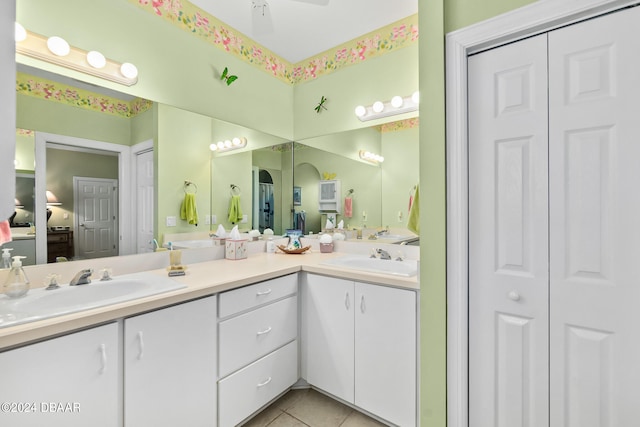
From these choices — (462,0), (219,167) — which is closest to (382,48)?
(462,0)

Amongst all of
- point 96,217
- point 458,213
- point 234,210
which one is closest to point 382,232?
point 458,213

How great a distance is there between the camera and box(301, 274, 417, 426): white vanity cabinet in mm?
1500

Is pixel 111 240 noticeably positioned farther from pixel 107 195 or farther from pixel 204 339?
pixel 204 339

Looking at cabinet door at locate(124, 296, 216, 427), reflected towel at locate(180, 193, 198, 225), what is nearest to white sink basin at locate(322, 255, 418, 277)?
cabinet door at locate(124, 296, 216, 427)

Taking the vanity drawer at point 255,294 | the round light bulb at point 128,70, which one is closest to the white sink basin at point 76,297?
the vanity drawer at point 255,294

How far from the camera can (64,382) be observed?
0.98 metres

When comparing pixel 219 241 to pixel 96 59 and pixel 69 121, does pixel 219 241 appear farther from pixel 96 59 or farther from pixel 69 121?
pixel 96 59

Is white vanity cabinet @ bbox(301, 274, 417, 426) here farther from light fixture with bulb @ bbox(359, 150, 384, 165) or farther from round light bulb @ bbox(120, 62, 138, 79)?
round light bulb @ bbox(120, 62, 138, 79)

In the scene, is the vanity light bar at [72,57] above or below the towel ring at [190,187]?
above

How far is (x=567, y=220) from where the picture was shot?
3.30 ft

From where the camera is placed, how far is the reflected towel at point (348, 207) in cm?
242

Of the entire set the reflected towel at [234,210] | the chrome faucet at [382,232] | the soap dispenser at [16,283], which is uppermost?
the reflected towel at [234,210]

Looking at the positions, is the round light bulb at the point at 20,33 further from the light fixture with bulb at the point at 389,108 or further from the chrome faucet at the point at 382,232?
the chrome faucet at the point at 382,232

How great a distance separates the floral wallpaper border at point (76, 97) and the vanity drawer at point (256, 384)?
5.35 feet
